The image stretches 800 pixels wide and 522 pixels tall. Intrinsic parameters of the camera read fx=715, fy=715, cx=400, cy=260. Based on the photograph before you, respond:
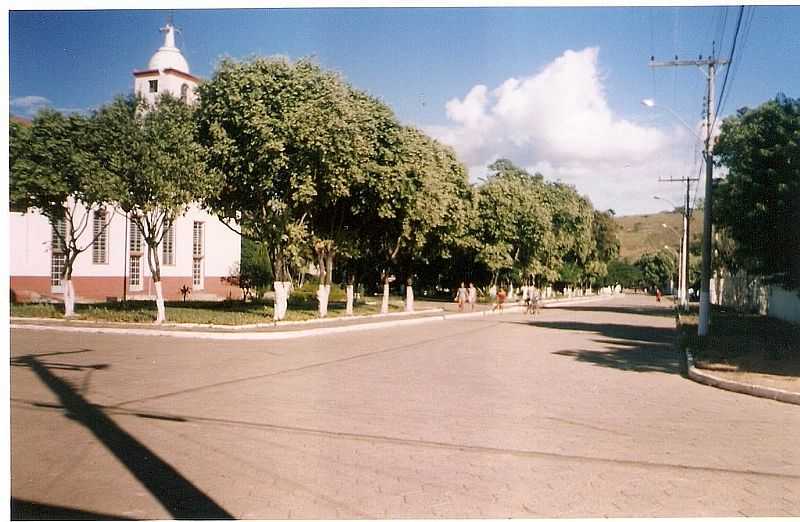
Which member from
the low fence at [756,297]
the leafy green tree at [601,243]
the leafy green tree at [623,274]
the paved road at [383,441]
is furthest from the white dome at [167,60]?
the leafy green tree at [623,274]

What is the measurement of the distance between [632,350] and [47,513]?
16658 mm

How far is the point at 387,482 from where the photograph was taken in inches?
244

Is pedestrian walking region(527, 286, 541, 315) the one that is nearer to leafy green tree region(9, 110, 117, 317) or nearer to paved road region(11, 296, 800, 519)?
leafy green tree region(9, 110, 117, 317)

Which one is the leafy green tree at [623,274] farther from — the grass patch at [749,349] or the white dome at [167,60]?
the white dome at [167,60]

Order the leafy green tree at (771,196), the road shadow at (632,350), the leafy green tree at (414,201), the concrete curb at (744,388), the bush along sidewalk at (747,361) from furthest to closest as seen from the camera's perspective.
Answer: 1. the leafy green tree at (414,201)
2. the leafy green tree at (771,196)
3. the road shadow at (632,350)
4. the bush along sidewalk at (747,361)
5. the concrete curb at (744,388)

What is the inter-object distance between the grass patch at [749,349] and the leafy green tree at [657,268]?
114 meters

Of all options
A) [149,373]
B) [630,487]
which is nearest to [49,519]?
[630,487]

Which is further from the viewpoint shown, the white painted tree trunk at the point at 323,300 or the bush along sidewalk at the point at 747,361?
the white painted tree trunk at the point at 323,300

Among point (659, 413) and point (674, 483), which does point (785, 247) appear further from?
point (674, 483)

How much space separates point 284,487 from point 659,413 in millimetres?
5860

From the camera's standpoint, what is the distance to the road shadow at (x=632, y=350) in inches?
624

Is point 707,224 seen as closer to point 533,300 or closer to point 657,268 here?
point 533,300

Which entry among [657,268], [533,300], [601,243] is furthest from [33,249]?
[657,268]

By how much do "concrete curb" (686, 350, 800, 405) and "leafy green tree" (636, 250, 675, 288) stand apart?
126 m
